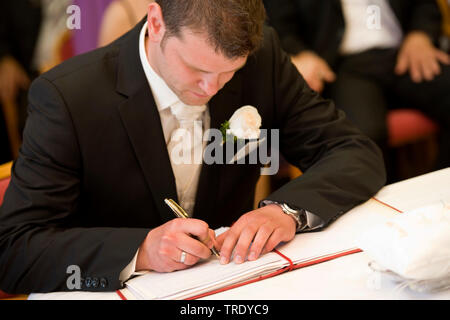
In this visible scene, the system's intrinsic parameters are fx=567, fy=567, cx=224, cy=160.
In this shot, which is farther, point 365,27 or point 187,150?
point 365,27

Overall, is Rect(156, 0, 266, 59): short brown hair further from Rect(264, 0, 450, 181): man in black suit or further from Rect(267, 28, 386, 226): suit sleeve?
Rect(264, 0, 450, 181): man in black suit

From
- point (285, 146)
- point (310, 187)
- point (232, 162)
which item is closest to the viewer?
point (310, 187)

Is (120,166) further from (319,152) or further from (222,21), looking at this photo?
(319,152)

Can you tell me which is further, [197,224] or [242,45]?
[242,45]

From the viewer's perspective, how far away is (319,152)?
1.90 m

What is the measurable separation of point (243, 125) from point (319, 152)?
0.34 meters

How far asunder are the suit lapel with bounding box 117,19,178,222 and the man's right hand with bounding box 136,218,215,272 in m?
0.35

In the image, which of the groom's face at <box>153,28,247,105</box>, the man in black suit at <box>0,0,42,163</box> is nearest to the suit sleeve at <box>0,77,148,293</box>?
the groom's face at <box>153,28,247,105</box>

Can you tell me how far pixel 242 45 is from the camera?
55.6 inches

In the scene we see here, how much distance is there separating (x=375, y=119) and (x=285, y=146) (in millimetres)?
→ 1129

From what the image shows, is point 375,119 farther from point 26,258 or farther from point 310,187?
point 26,258

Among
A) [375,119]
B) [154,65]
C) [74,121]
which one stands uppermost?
[154,65]

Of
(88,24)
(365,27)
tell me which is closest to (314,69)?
(365,27)

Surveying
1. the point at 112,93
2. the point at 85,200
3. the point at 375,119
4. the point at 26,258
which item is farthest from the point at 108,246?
the point at 375,119
